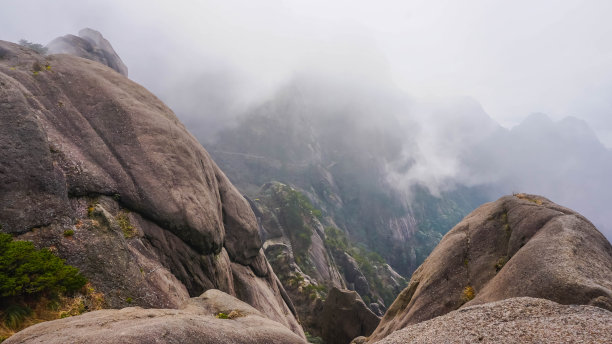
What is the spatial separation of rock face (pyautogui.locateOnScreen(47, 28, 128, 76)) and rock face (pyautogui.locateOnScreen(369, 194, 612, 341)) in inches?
4177

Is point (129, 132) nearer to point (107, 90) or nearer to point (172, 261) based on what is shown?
point (107, 90)

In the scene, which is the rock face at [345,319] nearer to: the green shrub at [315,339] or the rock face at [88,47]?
the green shrub at [315,339]

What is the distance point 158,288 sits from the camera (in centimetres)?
1802

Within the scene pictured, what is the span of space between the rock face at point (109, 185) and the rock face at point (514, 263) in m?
15.5

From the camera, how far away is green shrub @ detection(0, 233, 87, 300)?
12.3 metres

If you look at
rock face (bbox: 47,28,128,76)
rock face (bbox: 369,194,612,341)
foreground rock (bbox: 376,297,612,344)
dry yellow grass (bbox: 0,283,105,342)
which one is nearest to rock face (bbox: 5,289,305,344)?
dry yellow grass (bbox: 0,283,105,342)

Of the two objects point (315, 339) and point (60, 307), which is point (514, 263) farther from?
point (315, 339)

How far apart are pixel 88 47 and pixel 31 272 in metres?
113

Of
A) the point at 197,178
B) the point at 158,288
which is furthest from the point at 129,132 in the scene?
the point at 158,288

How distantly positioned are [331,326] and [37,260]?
148ft

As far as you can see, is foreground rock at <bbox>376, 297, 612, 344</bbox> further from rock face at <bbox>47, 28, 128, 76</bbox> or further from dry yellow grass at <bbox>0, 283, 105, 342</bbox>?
rock face at <bbox>47, 28, 128, 76</bbox>

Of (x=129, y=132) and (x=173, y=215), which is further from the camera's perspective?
(x=129, y=132)

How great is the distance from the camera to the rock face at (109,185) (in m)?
16.0

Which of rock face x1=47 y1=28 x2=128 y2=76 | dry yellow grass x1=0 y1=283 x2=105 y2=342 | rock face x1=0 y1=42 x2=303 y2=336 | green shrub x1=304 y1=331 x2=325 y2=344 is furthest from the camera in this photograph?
rock face x1=47 y1=28 x2=128 y2=76
